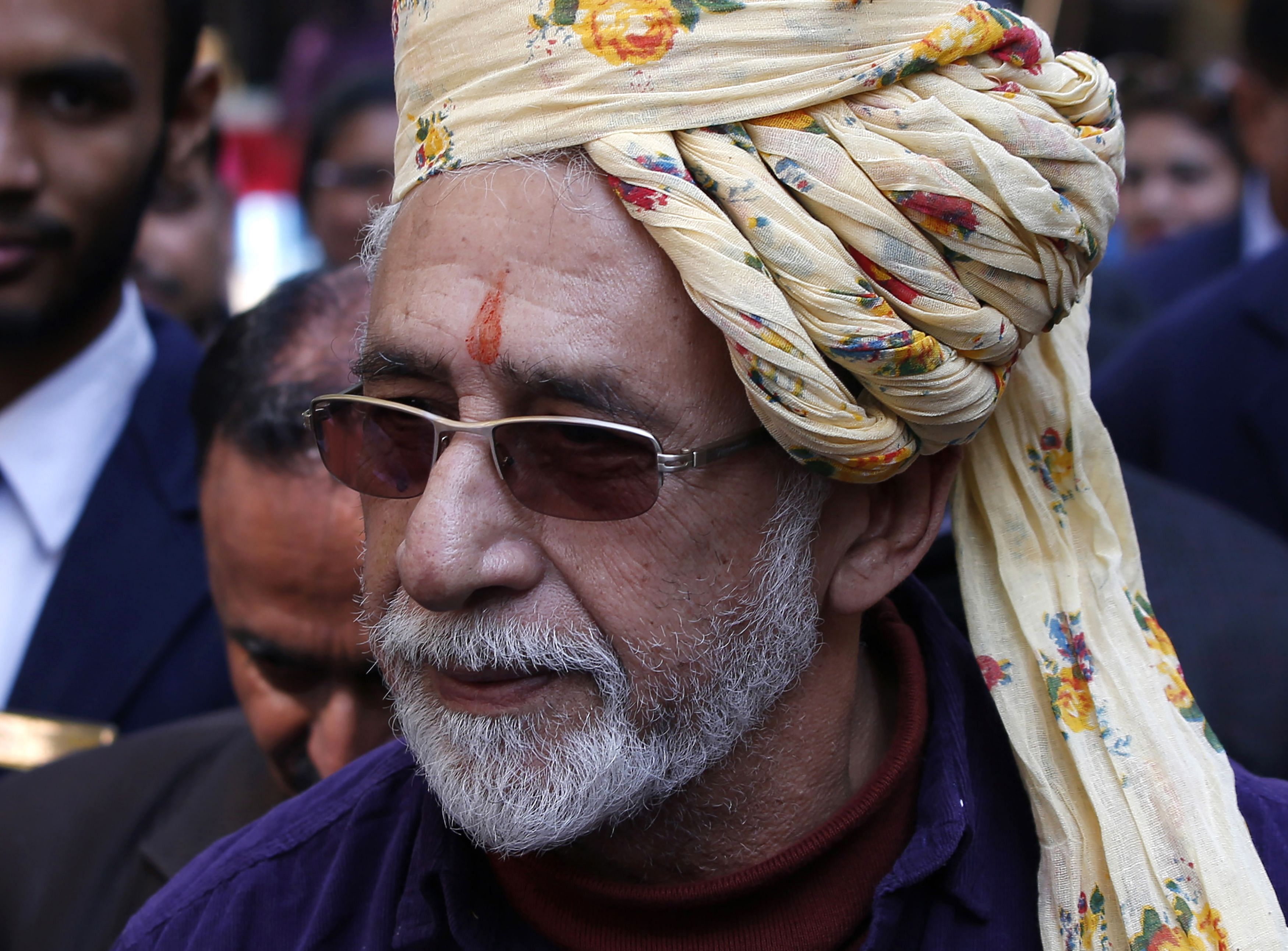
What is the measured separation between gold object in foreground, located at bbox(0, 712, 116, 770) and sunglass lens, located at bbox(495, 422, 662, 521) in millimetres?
1601

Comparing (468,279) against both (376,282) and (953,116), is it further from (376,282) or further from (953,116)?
(953,116)

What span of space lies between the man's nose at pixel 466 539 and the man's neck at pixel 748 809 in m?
0.44

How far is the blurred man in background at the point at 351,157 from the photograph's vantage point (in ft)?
19.6

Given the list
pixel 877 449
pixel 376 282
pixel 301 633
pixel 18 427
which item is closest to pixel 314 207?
pixel 18 427

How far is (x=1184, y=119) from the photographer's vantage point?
822 centimetres

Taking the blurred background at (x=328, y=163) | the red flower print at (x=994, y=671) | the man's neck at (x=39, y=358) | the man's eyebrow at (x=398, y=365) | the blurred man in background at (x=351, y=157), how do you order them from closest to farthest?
the man's eyebrow at (x=398, y=365)
the red flower print at (x=994, y=671)
the man's neck at (x=39, y=358)
the blurred background at (x=328, y=163)
the blurred man in background at (x=351, y=157)

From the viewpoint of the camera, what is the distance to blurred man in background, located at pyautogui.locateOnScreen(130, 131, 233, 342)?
550cm

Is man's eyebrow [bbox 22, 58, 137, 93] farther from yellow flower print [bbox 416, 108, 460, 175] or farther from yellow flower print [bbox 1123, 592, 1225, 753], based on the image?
yellow flower print [bbox 1123, 592, 1225, 753]

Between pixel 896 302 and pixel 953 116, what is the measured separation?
0.83 ft

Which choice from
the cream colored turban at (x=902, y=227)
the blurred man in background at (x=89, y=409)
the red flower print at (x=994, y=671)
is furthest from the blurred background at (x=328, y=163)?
the red flower print at (x=994, y=671)

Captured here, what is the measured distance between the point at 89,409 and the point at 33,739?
0.86 m

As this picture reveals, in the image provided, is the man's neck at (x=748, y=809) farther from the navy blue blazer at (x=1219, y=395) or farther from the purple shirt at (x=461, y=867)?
the navy blue blazer at (x=1219, y=395)

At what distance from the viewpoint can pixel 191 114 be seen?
3.72 metres

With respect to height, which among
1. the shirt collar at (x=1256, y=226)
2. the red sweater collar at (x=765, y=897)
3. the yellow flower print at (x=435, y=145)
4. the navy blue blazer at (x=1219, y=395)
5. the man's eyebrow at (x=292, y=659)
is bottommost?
the shirt collar at (x=1256, y=226)
